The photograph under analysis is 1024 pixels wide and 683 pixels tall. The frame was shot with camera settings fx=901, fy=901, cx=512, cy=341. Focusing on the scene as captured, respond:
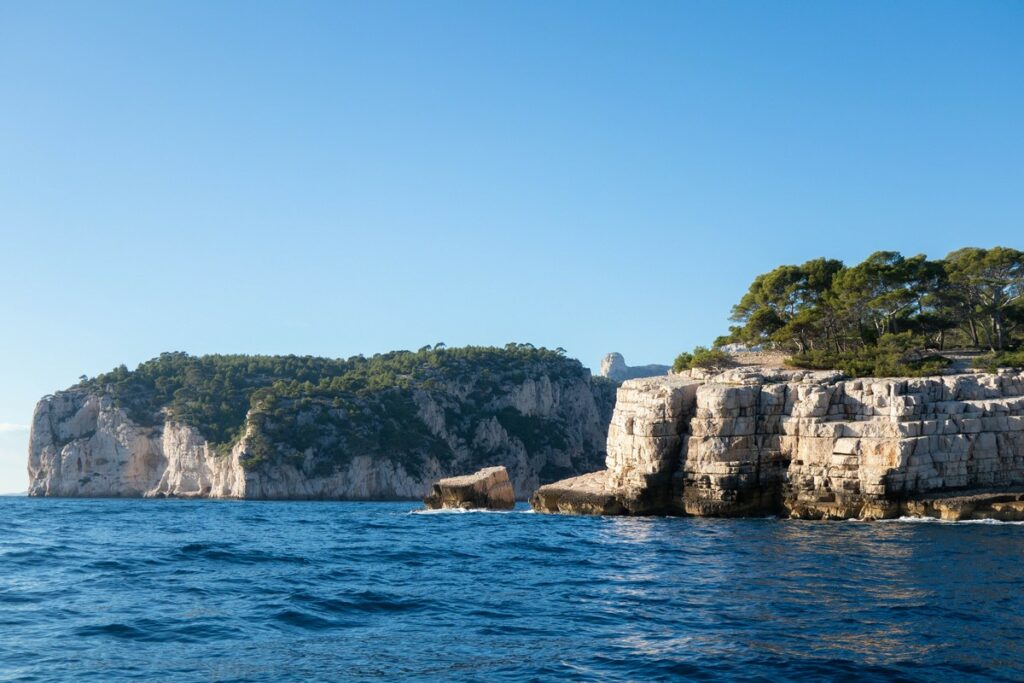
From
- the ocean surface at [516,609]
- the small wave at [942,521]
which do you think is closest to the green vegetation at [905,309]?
the small wave at [942,521]

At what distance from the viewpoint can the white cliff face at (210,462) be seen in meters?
101

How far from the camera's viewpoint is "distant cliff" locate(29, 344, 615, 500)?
10269cm

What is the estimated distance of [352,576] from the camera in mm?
20438

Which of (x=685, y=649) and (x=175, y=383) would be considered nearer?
(x=685, y=649)

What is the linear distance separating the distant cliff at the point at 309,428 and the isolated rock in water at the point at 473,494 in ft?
158

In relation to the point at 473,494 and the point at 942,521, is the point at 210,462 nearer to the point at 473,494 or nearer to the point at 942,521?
the point at 473,494

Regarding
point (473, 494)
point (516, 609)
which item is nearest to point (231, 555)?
point (516, 609)

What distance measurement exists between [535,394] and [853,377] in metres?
83.2

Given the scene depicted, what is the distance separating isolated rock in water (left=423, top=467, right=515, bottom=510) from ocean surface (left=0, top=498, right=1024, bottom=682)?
83.5 ft

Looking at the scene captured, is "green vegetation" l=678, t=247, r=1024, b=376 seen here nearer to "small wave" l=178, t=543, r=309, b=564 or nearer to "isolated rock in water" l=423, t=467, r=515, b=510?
"isolated rock in water" l=423, t=467, r=515, b=510

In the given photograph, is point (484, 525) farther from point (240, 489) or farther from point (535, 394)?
point (535, 394)

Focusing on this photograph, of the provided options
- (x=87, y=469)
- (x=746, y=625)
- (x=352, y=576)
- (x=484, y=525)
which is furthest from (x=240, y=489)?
(x=746, y=625)

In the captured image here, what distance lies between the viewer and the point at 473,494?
54.8 meters

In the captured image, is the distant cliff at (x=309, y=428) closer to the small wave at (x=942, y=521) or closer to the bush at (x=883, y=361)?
the bush at (x=883, y=361)
